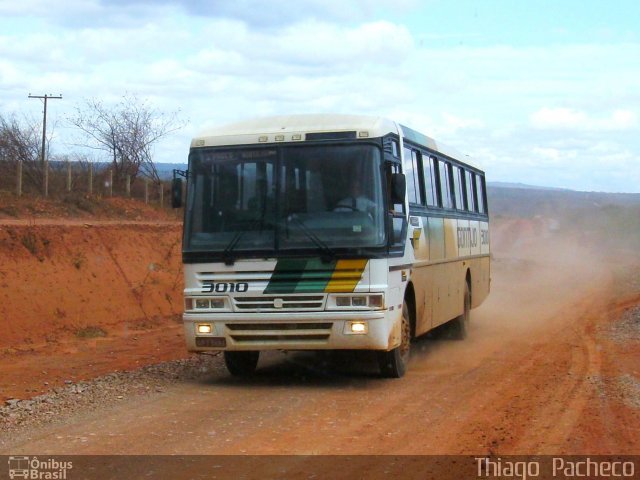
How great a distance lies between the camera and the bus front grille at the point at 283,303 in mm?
11094

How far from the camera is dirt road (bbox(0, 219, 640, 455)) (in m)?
8.26

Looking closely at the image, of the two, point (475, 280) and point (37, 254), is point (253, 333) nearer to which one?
point (475, 280)

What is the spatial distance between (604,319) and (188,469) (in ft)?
47.8

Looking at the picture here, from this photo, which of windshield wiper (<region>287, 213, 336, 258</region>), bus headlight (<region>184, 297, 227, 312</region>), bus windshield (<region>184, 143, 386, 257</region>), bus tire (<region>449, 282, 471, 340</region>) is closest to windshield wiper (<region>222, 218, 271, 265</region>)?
bus windshield (<region>184, 143, 386, 257</region>)

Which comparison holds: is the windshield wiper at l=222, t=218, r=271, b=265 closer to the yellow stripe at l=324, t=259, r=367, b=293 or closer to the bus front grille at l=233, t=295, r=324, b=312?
the bus front grille at l=233, t=295, r=324, b=312

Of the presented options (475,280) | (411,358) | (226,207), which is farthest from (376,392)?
(475,280)

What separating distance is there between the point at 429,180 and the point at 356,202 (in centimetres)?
Result: 344

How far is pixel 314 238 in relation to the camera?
36.4ft

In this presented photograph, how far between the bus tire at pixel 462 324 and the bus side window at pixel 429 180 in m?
3.15

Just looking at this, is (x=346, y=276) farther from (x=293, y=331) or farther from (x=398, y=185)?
(x=398, y=185)

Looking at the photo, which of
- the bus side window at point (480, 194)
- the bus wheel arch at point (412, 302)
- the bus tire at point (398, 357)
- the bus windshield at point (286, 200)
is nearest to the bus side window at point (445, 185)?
the bus wheel arch at point (412, 302)

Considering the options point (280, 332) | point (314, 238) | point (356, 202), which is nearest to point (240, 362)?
point (280, 332)

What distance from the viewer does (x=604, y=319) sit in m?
20.2

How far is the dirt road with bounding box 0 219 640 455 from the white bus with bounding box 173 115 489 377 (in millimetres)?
753
